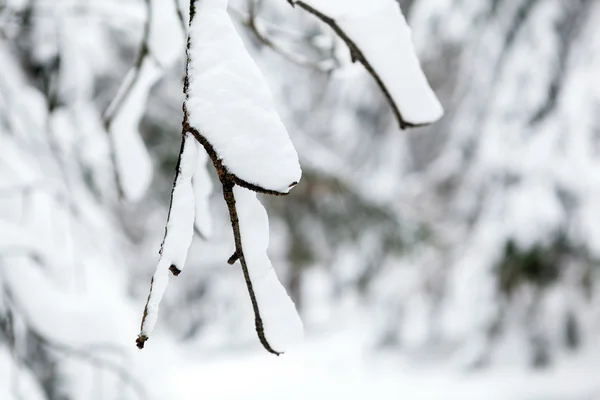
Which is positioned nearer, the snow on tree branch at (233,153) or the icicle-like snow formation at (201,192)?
the snow on tree branch at (233,153)

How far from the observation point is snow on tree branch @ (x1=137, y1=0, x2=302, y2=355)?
0.28 metres

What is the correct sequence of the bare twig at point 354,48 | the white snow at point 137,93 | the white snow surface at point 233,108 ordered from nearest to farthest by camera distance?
the white snow surface at point 233,108 < the bare twig at point 354,48 < the white snow at point 137,93

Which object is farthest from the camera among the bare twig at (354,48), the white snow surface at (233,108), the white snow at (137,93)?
the white snow at (137,93)

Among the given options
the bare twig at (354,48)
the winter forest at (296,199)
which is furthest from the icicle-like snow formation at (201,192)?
the bare twig at (354,48)

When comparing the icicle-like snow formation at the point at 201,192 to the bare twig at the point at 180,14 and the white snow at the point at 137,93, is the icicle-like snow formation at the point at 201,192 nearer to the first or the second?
the bare twig at the point at 180,14

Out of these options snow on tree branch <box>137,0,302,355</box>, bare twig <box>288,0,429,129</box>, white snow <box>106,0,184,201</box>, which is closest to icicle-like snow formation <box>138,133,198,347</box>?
snow on tree branch <box>137,0,302,355</box>

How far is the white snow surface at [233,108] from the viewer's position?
0.91ft

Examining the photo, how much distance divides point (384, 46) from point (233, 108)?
0.14 meters

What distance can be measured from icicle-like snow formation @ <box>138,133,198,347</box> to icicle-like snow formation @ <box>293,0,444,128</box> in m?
0.14

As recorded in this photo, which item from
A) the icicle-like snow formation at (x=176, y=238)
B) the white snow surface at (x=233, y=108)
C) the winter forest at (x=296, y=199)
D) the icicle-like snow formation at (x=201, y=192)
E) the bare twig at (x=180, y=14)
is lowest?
the winter forest at (x=296, y=199)

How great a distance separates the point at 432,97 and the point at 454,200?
4.38 m

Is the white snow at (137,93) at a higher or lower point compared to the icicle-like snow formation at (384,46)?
lower

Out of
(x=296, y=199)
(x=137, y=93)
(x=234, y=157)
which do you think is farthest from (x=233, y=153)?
(x=296, y=199)

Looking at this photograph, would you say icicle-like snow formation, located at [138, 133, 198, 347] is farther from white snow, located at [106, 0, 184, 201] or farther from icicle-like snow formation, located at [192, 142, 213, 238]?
white snow, located at [106, 0, 184, 201]
